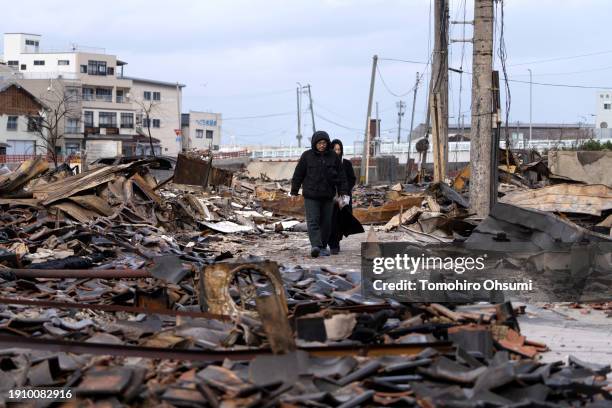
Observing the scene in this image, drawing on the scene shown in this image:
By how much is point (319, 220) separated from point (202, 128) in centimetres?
11657

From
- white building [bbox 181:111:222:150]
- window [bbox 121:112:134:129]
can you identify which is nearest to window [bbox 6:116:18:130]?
window [bbox 121:112:134:129]

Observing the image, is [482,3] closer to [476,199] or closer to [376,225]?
[476,199]

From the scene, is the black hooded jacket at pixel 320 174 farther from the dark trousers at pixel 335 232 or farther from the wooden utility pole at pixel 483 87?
the wooden utility pole at pixel 483 87

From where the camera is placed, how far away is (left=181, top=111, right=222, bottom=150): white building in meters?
128

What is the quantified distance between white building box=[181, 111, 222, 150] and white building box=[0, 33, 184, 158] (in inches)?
141

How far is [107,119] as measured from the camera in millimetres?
105688

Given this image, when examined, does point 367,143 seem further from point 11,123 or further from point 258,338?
point 11,123

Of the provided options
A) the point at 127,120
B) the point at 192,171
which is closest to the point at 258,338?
the point at 192,171

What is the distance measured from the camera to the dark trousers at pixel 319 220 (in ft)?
46.5

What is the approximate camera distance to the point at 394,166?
52312 millimetres

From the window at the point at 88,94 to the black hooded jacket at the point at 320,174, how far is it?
93.8 m

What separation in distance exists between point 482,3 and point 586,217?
4042mm

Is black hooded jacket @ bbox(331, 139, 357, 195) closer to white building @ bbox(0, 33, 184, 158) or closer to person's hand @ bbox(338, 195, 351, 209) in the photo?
person's hand @ bbox(338, 195, 351, 209)

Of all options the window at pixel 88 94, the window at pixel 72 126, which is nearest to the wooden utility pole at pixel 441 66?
the window at pixel 72 126
